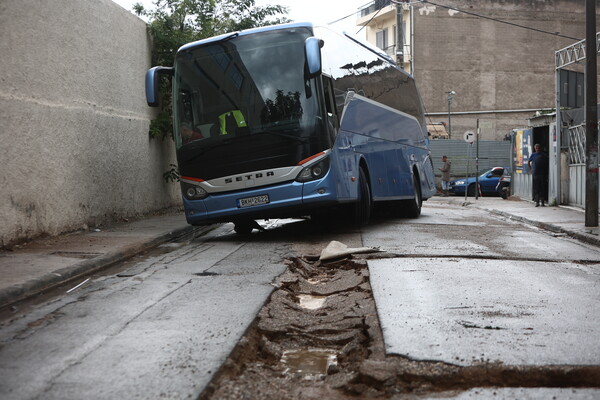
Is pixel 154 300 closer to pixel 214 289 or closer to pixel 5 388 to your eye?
pixel 214 289

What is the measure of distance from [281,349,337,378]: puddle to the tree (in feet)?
44.4

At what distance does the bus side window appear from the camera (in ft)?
38.8

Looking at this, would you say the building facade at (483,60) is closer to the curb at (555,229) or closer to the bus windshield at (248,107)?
the curb at (555,229)

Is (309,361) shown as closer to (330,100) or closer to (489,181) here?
(330,100)

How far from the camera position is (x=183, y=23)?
19.7 meters

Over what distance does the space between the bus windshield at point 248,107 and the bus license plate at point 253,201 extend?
447 mm

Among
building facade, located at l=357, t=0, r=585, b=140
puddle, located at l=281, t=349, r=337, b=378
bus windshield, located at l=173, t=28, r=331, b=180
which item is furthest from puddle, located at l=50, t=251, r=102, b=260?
building facade, located at l=357, t=0, r=585, b=140

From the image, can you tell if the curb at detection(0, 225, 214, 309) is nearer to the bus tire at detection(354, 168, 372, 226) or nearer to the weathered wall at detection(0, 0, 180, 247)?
the weathered wall at detection(0, 0, 180, 247)

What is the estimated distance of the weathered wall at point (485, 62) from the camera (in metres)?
47.3

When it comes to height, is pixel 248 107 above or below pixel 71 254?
above

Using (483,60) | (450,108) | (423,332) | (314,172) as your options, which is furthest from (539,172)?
(483,60)

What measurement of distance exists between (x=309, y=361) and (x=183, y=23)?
1644 centimetres

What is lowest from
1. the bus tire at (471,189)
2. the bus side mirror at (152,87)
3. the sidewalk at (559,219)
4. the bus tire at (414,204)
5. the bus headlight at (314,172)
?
the bus tire at (471,189)

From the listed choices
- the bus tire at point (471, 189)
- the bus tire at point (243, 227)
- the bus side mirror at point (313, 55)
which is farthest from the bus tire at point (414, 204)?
the bus tire at point (471, 189)
